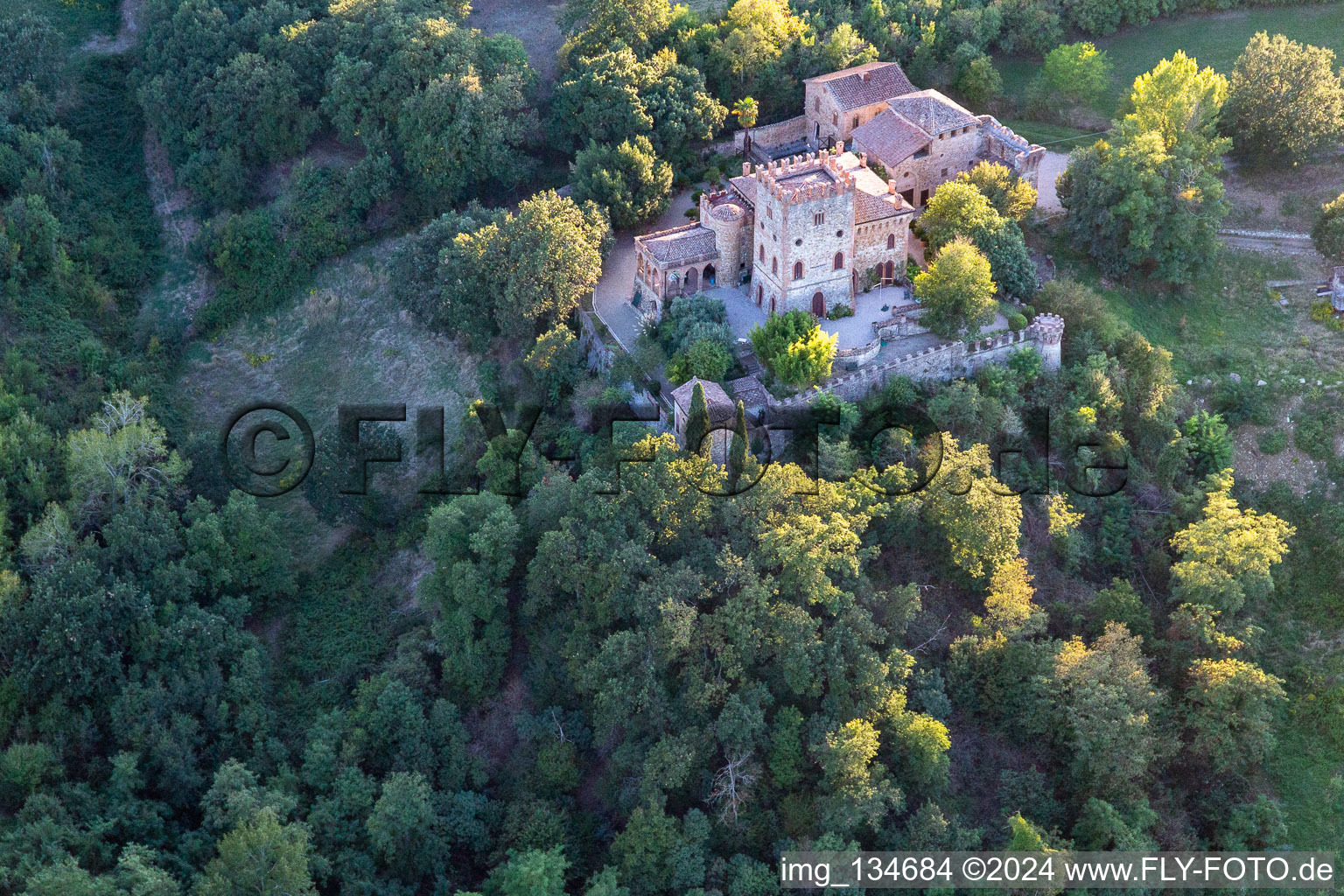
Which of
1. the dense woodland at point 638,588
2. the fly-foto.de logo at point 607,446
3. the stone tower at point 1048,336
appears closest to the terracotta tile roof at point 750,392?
the fly-foto.de logo at point 607,446

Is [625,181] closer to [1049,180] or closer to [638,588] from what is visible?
[1049,180]

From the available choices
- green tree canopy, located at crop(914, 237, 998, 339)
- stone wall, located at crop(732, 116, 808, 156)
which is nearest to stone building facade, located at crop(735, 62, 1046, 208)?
stone wall, located at crop(732, 116, 808, 156)

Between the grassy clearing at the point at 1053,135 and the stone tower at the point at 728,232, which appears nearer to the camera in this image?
the stone tower at the point at 728,232

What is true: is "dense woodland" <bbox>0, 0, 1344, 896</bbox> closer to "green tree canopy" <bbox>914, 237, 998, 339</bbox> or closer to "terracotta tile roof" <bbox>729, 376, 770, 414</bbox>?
"green tree canopy" <bbox>914, 237, 998, 339</bbox>

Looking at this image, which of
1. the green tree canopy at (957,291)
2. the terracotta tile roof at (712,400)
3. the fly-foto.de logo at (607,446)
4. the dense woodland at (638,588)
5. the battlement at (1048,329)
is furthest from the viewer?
the battlement at (1048,329)

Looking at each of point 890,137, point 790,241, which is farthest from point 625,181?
point 890,137

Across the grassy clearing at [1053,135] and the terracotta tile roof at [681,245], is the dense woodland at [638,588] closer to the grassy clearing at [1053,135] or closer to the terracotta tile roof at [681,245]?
the terracotta tile roof at [681,245]
